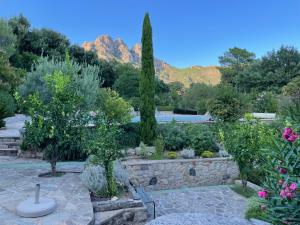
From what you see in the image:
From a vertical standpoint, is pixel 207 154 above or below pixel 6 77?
below

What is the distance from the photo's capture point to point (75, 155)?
8586mm

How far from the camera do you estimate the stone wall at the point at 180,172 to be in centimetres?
754

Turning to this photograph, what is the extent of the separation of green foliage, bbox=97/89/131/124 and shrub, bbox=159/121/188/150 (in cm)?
135

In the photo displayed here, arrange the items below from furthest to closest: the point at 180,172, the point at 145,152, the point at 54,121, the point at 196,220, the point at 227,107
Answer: the point at 227,107
the point at 145,152
the point at 180,172
the point at 54,121
the point at 196,220

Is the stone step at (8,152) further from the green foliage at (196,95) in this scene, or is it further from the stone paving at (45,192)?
the green foliage at (196,95)

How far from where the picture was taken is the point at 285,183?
97.4 inches

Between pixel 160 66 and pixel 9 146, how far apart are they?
61080 millimetres

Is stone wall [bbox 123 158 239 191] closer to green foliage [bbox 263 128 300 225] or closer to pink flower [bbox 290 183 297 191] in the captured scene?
green foliage [bbox 263 128 300 225]

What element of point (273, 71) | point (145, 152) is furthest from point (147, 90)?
point (273, 71)

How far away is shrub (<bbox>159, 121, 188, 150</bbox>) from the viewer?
367 inches

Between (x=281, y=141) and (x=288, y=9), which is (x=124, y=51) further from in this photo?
(x=281, y=141)

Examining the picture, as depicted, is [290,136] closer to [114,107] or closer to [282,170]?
[282,170]

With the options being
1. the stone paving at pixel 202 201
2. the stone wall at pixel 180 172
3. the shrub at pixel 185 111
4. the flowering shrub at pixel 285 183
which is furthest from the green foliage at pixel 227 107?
the shrub at pixel 185 111

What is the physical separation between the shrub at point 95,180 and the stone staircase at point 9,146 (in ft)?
14.1
